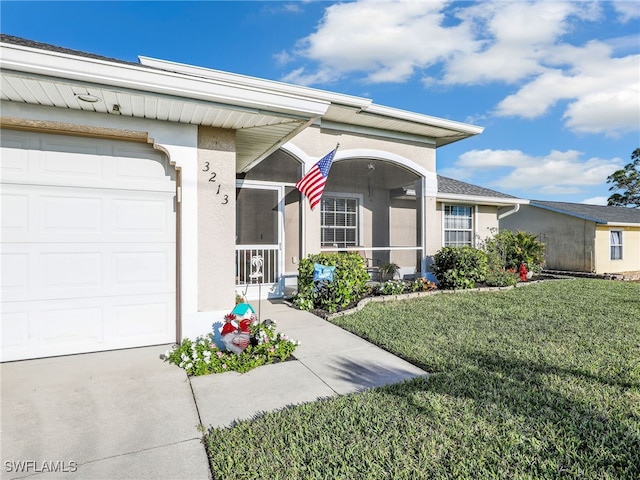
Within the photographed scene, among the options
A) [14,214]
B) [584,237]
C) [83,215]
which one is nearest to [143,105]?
[83,215]

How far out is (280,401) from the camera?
125 inches

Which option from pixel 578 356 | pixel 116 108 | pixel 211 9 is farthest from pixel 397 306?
pixel 211 9

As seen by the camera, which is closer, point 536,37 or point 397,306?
point 397,306

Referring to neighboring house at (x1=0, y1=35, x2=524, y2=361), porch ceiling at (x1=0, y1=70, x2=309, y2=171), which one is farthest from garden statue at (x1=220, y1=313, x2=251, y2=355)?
porch ceiling at (x1=0, y1=70, x2=309, y2=171)

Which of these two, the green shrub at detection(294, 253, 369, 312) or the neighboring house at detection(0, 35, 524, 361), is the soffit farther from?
the neighboring house at detection(0, 35, 524, 361)

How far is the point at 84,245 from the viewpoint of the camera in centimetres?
411

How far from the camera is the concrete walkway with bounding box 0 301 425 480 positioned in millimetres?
2336

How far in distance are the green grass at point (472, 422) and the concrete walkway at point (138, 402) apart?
0.90 feet

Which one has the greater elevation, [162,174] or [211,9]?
[211,9]

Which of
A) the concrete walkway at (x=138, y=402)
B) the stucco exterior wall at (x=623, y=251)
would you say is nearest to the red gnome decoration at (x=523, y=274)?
the stucco exterior wall at (x=623, y=251)

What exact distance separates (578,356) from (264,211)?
7.75 m

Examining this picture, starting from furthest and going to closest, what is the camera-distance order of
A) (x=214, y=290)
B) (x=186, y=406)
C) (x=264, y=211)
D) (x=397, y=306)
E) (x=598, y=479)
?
(x=264, y=211)
(x=397, y=306)
(x=214, y=290)
(x=186, y=406)
(x=598, y=479)

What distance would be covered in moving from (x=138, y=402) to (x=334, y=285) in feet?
14.0

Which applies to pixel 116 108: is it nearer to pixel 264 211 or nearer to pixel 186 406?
pixel 186 406
